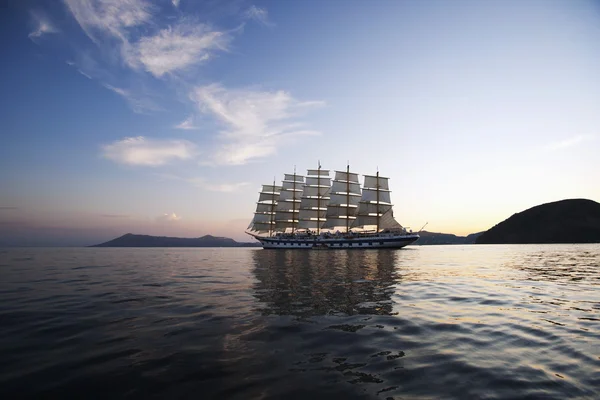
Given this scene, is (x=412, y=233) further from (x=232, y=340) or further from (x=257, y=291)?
(x=232, y=340)

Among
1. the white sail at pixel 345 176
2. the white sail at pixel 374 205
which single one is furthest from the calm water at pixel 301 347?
the white sail at pixel 345 176

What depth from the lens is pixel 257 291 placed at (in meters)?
16.1

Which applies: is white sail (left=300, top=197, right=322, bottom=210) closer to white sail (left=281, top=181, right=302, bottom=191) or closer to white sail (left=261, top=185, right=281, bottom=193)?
white sail (left=281, top=181, right=302, bottom=191)

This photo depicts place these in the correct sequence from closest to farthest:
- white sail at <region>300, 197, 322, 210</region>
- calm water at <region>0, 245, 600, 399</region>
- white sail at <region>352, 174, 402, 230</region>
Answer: calm water at <region>0, 245, 600, 399</region> → white sail at <region>352, 174, 402, 230</region> → white sail at <region>300, 197, 322, 210</region>

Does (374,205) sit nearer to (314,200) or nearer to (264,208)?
(314,200)

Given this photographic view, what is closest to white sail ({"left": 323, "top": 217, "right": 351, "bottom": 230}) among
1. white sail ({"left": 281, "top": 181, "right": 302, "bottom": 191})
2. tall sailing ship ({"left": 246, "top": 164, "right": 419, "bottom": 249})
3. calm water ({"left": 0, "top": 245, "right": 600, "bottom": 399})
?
tall sailing ship ({"left": 246, "top": 164, "right": 419, "bottom": 249})

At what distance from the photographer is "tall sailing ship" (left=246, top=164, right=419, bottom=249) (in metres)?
100

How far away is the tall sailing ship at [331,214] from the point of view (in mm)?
100500

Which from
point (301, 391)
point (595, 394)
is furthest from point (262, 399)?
point (595, 394)

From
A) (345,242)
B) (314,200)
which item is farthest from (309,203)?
(345,242)

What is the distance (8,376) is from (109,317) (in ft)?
16.2

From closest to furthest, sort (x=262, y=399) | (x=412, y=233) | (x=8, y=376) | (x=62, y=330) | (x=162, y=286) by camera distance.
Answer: (x=262, y=399), (x=8, y=376), (x=62, y=330), (x=162, y=286), (x=412, y=233)

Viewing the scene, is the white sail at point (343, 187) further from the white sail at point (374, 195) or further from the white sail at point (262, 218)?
the white sail at point (262, 218)

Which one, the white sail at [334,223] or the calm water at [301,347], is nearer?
the calm water at [301,347]
